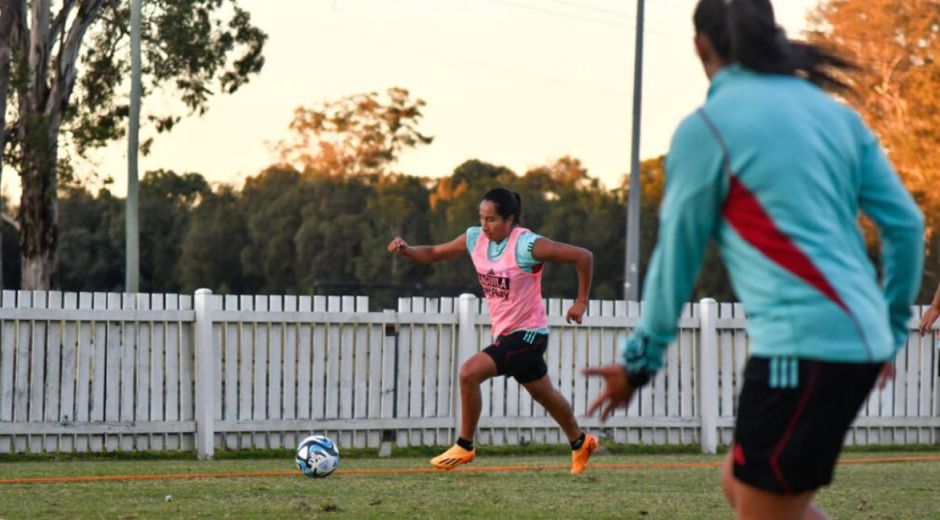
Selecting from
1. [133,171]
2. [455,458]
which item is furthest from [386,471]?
[133,171]

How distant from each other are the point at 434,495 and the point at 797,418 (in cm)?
621

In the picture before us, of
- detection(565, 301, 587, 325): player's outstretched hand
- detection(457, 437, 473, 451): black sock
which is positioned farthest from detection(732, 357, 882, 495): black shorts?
detection(457, 437, 473, 451): black sock

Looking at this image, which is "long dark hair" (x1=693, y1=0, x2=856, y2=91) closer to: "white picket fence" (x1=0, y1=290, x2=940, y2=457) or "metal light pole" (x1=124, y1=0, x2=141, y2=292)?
"white picket fence" (x1=0, y1=290, x2=940, y2=457)

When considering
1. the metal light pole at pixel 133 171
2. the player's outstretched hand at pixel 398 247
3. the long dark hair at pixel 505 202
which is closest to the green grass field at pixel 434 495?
the player's outstretched hand at pixel 398 247

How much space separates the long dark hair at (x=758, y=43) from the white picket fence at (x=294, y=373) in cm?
1075

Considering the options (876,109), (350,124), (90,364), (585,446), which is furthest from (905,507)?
(350,124)

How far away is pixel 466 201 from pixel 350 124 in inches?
258

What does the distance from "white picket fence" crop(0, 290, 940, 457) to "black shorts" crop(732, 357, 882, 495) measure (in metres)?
10.9

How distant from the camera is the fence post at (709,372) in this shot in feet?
54.6

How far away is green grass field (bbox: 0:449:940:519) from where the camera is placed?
28.7 ft

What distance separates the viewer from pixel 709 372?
54.6 ft

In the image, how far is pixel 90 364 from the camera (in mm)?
14203

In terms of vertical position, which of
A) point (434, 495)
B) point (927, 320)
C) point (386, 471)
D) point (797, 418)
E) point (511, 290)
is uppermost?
point (511, 290)

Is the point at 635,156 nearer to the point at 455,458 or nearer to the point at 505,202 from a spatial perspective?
the point at 505,202
